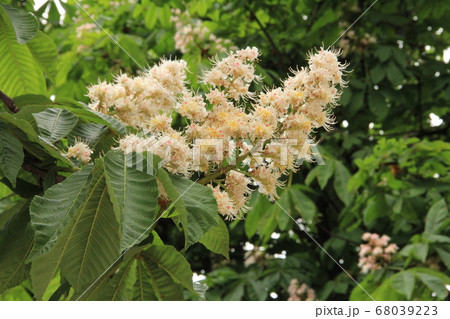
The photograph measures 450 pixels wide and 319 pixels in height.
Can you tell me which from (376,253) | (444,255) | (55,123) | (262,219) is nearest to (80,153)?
(55,123)

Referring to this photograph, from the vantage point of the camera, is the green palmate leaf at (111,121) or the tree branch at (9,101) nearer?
the green palmate leaf at (111,121)

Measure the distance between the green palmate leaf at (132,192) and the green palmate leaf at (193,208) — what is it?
0.03 m

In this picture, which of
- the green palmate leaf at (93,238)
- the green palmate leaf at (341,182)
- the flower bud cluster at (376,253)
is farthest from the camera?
the green palmate leaf at (341,182)

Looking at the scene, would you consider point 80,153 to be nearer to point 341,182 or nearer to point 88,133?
point 88,133

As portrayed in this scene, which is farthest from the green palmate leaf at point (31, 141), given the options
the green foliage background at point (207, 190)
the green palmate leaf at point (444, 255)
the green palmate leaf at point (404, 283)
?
the green palmate leaf at point (444, 255)

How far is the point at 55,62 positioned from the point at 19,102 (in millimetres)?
221

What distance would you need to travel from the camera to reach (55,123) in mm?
1211

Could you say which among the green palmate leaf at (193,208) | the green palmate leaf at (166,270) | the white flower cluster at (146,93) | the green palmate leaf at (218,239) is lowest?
the green palmate leaf at (166,270)

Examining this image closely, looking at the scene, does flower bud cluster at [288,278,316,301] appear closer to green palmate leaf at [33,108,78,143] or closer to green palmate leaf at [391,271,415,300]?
green palmate leaf at [391,271,415,300]

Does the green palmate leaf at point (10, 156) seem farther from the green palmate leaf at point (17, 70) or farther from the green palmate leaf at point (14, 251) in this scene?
the green palmate leaf at point (17, 70)

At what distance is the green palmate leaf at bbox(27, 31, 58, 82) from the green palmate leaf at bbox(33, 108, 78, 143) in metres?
0.32

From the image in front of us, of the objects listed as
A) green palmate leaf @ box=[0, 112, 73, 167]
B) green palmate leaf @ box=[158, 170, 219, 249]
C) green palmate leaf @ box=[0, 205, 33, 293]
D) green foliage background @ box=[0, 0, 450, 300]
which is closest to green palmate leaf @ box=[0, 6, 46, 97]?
green foliage background @ box=[0, 0, 450, 300]

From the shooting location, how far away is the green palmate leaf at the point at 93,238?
940mm

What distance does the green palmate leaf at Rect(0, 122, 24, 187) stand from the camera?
43.5 inches
